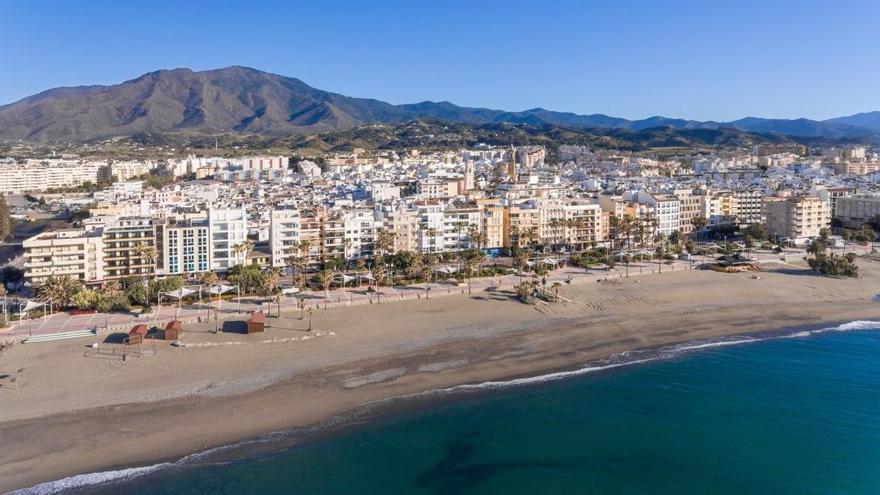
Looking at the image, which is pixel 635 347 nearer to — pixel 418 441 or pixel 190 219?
pixel 418 441

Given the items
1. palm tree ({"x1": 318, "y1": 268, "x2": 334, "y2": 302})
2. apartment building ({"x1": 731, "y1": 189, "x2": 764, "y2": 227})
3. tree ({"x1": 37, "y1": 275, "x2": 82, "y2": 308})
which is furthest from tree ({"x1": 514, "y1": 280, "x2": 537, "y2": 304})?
apartment building ({"x1": 731, "y1": 189, "x2": 764, "y2": 227})

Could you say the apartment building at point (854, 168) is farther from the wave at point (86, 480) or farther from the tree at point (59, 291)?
the wave at point (86, 480)

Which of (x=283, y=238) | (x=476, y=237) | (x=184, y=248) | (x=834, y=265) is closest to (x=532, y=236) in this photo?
(x=476, y=237)

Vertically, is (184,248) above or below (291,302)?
above

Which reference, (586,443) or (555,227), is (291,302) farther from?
(555,227)

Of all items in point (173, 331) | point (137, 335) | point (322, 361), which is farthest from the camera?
point (173, 331)

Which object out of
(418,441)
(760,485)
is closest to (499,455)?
(418,441)
